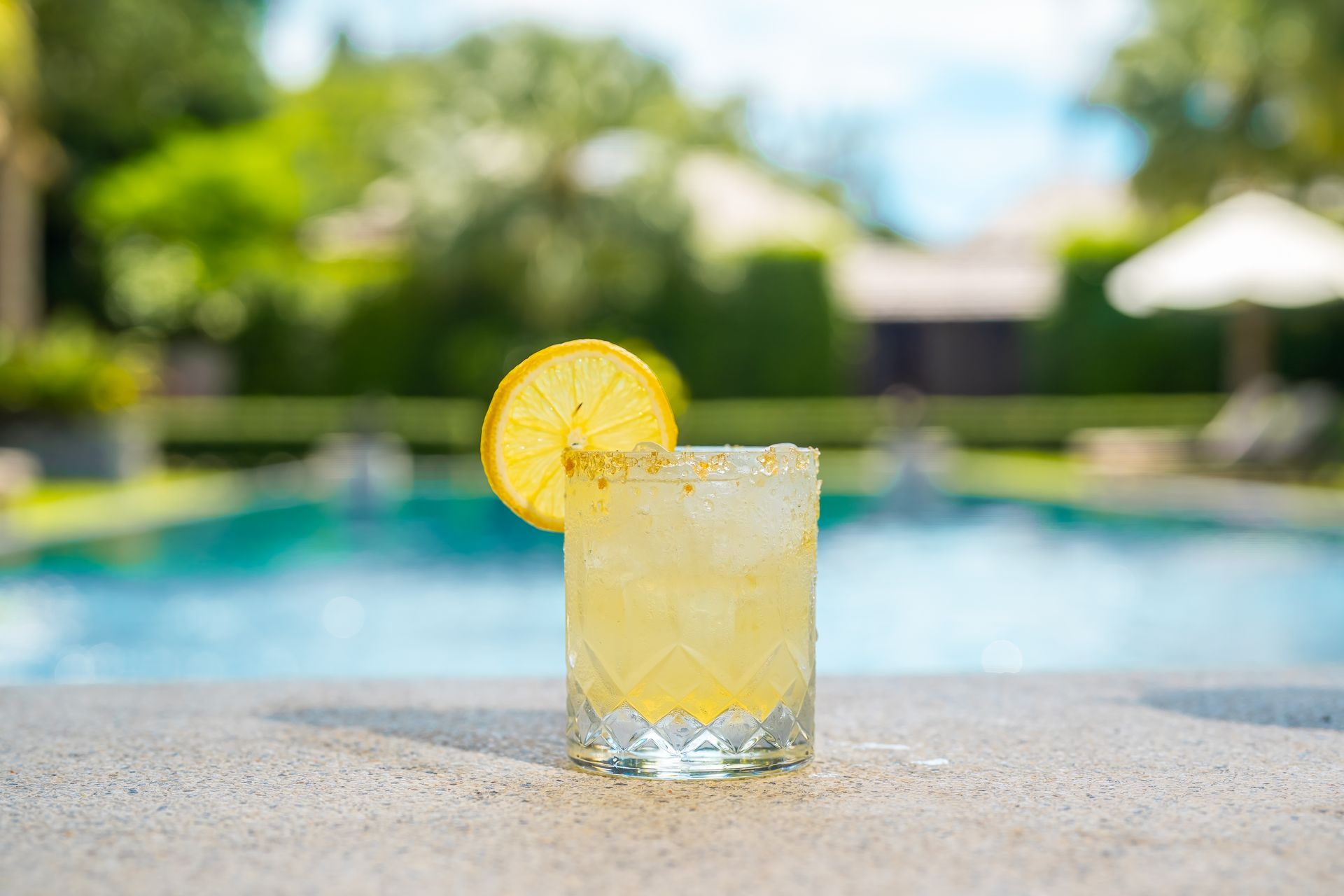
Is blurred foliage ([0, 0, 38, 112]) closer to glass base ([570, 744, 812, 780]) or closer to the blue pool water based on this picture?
the blue pool water

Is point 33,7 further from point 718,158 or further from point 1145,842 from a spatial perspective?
point 1145,842

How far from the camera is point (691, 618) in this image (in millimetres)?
2350

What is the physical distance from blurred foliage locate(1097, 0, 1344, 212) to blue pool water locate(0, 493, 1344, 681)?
38.1 ft

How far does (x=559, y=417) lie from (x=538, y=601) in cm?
713

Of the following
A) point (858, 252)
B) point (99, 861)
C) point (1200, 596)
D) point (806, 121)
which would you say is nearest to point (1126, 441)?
point (1200, 596)

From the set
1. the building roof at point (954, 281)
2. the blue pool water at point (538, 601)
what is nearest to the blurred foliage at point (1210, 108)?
the building roof at point (954, 281)

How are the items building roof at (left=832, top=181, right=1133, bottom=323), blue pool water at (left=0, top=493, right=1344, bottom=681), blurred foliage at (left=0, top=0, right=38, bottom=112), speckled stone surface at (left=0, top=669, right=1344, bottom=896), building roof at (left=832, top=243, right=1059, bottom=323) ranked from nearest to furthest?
1. speckled stone surface at (left=0, top=669, right=1344, bottom=896)
2. blue pool water at (left=0, top=493, right=1344, bottom=681)
3. blurred foliage at (left=0, top=0, right=38, bottom=112)
4. building roof at (left=832, top=181, right=1133, bottom=323)
5. building roof at (left=832, top=243, right=1059, bottom=323)

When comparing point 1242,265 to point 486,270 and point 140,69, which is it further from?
point 140,69

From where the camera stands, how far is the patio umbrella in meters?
15.3

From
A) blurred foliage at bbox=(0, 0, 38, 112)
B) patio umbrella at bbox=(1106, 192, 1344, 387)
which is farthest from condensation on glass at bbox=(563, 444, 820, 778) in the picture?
patio umbrella at bbox=(1106, 192, 1344, 387)

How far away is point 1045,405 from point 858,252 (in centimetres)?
860

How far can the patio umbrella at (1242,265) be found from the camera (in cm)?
1530

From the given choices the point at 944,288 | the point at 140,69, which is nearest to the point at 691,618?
the point at 140,69

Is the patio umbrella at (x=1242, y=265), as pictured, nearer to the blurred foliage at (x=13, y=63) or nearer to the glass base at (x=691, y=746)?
the blurred foliage at (x=13, y=63)
